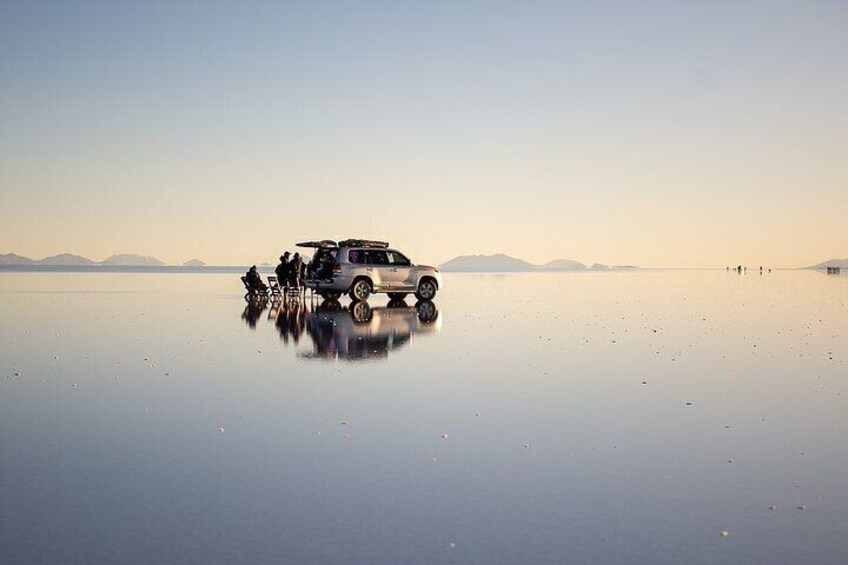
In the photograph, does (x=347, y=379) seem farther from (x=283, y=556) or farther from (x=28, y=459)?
(x=283, y=556)

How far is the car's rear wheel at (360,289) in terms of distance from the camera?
34.0 m

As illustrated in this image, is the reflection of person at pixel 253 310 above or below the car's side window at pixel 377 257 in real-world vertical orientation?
below

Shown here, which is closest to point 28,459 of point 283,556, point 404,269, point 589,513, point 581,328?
point 283,556

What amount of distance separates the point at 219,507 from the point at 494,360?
32.8 feet

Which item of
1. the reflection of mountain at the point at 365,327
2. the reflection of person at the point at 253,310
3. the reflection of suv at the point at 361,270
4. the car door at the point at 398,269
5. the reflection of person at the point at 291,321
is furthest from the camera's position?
the car door at the point at 398,269

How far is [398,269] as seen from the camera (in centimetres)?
3466

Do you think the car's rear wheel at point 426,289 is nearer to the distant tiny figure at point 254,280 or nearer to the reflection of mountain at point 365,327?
the reflection of mountain at point 365,327

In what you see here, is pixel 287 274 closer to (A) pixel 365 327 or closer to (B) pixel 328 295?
(B) pixel 328 295

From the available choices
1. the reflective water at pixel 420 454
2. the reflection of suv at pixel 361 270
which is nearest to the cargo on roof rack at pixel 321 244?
the reflection of suv at pixel 361 270

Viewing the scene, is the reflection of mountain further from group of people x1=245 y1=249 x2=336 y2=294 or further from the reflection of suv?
group of people x1=245 y1=249 x2=336 y2=294

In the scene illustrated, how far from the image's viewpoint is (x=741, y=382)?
13133mm

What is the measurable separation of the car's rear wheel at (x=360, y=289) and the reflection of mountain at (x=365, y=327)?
364 mm

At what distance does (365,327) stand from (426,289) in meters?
13.0

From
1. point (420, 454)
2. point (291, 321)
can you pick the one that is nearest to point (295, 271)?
point (291, 321)
